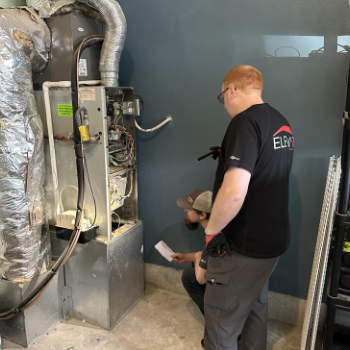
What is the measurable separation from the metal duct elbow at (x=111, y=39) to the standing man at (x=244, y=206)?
78cm

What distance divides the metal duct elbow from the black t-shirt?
3.01ft

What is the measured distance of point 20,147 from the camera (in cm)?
183

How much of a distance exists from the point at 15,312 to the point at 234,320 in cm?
127

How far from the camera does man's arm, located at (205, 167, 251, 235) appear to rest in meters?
1.34

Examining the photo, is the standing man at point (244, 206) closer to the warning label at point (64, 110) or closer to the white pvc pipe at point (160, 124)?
the white pvc pipe at point (160, 124)

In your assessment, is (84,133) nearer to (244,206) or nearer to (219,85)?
(219,85)

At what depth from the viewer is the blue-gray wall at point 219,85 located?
185cm

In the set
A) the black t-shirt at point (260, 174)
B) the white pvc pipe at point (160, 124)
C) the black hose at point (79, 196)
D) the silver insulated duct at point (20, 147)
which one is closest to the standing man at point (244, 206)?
the black t-shirt at point (260, 174)

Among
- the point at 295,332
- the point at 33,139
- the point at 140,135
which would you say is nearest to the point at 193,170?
the point at 140,135

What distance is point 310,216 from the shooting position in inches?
79.5

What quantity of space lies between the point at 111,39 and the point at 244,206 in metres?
1.25

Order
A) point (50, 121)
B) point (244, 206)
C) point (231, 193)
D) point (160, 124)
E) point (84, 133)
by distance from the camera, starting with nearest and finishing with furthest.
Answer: point (231, 193) → point (244, 206) → point (84, 133) → point (50, 121) → point (160, 124)

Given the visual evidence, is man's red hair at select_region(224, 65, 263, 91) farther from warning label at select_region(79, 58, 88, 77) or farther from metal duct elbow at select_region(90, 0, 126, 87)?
warning label at select_region(79, 58, 88, 77)

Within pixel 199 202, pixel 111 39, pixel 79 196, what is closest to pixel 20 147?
pixel 79 196
